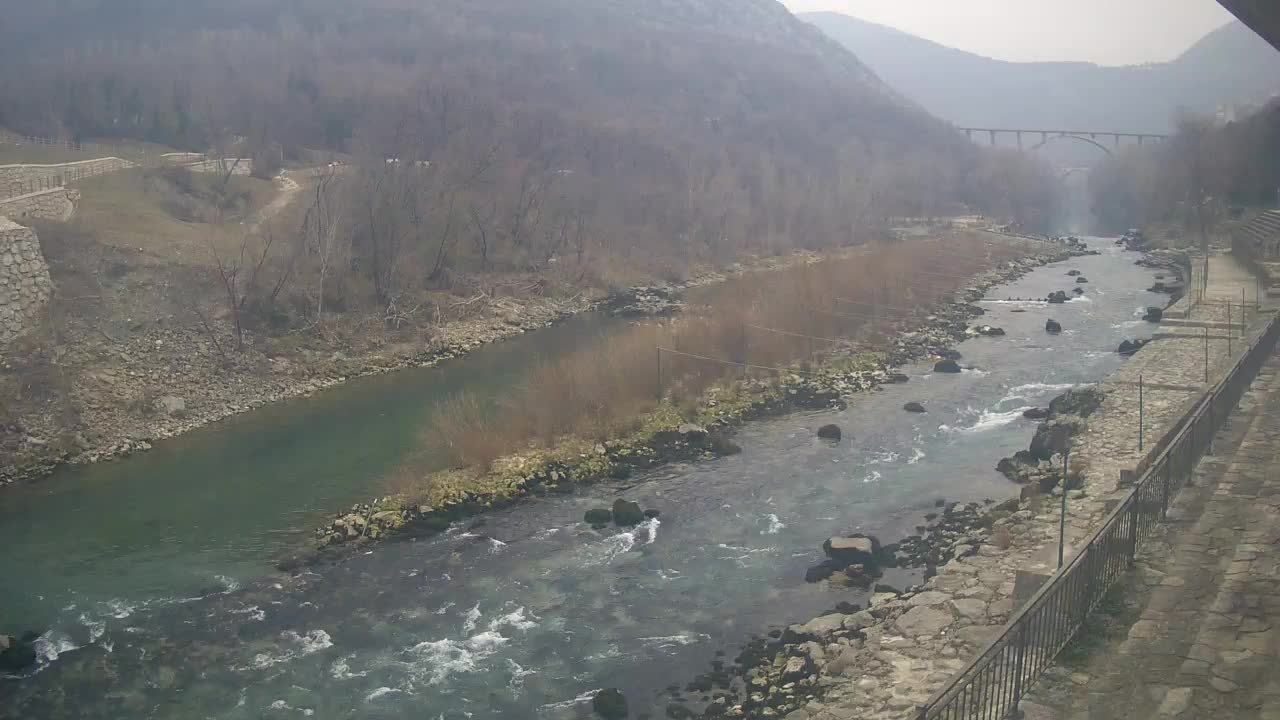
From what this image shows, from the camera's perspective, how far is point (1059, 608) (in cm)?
673

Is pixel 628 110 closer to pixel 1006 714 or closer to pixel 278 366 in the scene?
pixel 278 366

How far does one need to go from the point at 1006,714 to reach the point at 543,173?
140ft

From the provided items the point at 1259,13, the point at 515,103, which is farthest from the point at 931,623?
the point at 515,103

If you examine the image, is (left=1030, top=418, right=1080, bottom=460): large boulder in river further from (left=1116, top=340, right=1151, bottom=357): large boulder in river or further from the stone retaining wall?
the stone retaining wall

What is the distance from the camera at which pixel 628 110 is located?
73312mm

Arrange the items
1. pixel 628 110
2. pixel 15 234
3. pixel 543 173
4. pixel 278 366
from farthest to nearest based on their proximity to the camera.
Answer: pixel 628 110 < pixel 543 173 < pixel 278 366 < pixel 15 234

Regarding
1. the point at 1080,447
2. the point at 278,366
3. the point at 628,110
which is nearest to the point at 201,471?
the point at 278,366

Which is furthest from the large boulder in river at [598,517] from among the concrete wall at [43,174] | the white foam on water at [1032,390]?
the concrete wall at [43,174]

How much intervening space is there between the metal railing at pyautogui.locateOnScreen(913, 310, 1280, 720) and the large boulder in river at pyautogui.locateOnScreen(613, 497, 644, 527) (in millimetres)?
7217

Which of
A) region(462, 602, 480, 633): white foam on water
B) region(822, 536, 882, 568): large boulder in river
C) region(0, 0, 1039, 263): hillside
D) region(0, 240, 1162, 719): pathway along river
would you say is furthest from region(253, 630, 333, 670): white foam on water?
region(0, 0, 1039, 263): hillside

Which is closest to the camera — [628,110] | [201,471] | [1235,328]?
[201,471]

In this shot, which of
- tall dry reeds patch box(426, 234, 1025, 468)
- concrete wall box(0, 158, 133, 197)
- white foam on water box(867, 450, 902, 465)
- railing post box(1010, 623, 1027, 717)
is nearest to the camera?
railing post box(1010, 623, 1027, 717)

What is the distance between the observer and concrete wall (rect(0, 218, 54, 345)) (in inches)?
854

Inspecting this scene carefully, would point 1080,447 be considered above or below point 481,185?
below
